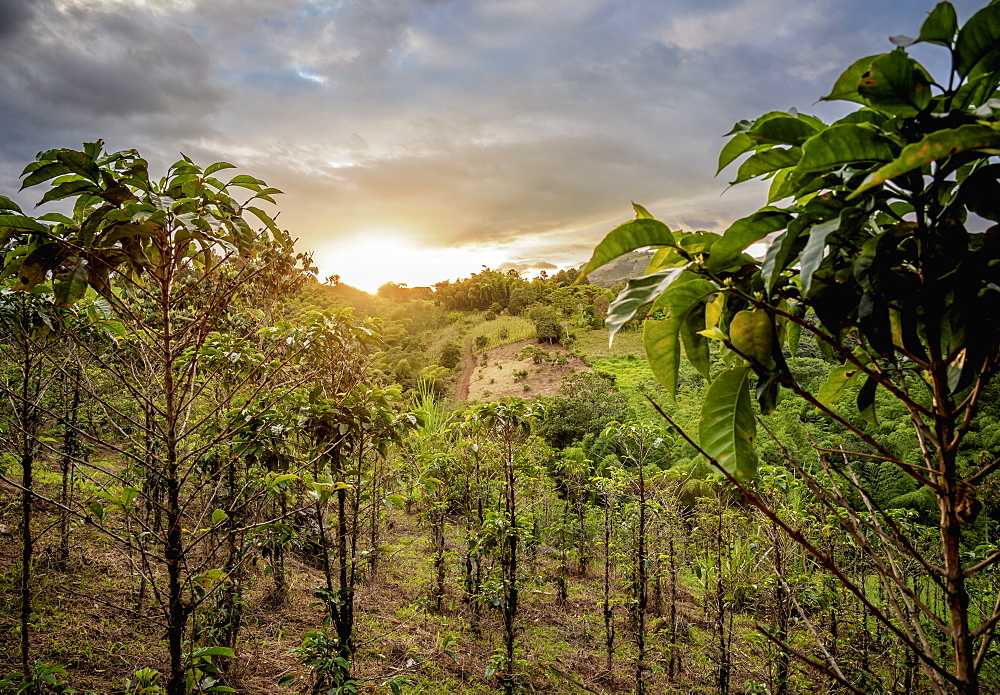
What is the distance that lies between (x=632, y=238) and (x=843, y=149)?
0.26 meters

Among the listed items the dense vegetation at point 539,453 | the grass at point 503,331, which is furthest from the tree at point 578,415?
the grass at point 503,331

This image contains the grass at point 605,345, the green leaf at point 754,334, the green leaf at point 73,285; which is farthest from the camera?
the grass at point 605,345

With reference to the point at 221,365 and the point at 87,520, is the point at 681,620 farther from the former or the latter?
the point at 87,520

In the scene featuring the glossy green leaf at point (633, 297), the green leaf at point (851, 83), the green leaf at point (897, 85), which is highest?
the green leaf at point (851, 83)

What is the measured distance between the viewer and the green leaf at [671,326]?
2.25 ft

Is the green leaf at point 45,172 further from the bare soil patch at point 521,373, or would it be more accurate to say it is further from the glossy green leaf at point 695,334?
the bare soil patch at point 521,373

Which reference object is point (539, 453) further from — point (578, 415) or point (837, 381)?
Result: point (837, 381)

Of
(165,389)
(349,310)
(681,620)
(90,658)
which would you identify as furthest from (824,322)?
(681,620)

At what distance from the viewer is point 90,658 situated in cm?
351

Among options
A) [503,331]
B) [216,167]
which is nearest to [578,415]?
[216,167]

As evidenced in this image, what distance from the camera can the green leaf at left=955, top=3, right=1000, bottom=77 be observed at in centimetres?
55

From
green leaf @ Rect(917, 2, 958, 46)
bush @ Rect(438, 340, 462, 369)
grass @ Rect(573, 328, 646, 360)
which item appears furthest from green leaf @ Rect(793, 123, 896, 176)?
bush @ Rect(438, 340, 462, 369)

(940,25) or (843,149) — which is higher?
(940,25)

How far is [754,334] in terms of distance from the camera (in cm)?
72
